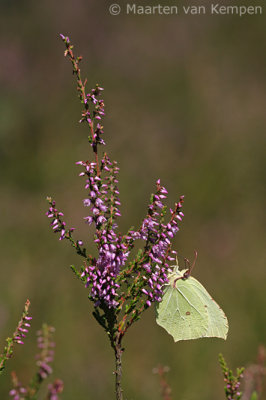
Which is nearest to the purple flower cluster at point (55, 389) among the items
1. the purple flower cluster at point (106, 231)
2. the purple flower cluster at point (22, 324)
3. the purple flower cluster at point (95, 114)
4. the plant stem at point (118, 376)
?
the purple flower cluster at point (22, 324)

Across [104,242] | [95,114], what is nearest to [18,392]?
[104,242]

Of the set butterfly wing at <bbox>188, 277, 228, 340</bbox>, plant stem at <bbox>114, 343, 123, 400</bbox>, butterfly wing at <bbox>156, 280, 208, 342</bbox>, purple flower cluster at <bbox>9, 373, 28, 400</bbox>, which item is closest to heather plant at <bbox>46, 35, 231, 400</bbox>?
plant stem at <bbox>114, 343, 123, 400</bbox>

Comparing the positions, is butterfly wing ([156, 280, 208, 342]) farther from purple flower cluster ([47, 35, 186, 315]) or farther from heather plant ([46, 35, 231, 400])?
purple flower cluster ([47, 35, 186, 315])

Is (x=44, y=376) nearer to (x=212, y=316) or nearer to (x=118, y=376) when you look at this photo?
(x=118, y=376)

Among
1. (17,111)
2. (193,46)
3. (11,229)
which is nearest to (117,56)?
(193,46)

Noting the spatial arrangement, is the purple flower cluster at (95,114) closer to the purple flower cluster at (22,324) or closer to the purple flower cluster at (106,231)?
the purple flower cluster at (106,231)

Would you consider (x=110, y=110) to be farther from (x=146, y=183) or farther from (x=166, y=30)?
(x=166, y=30)
